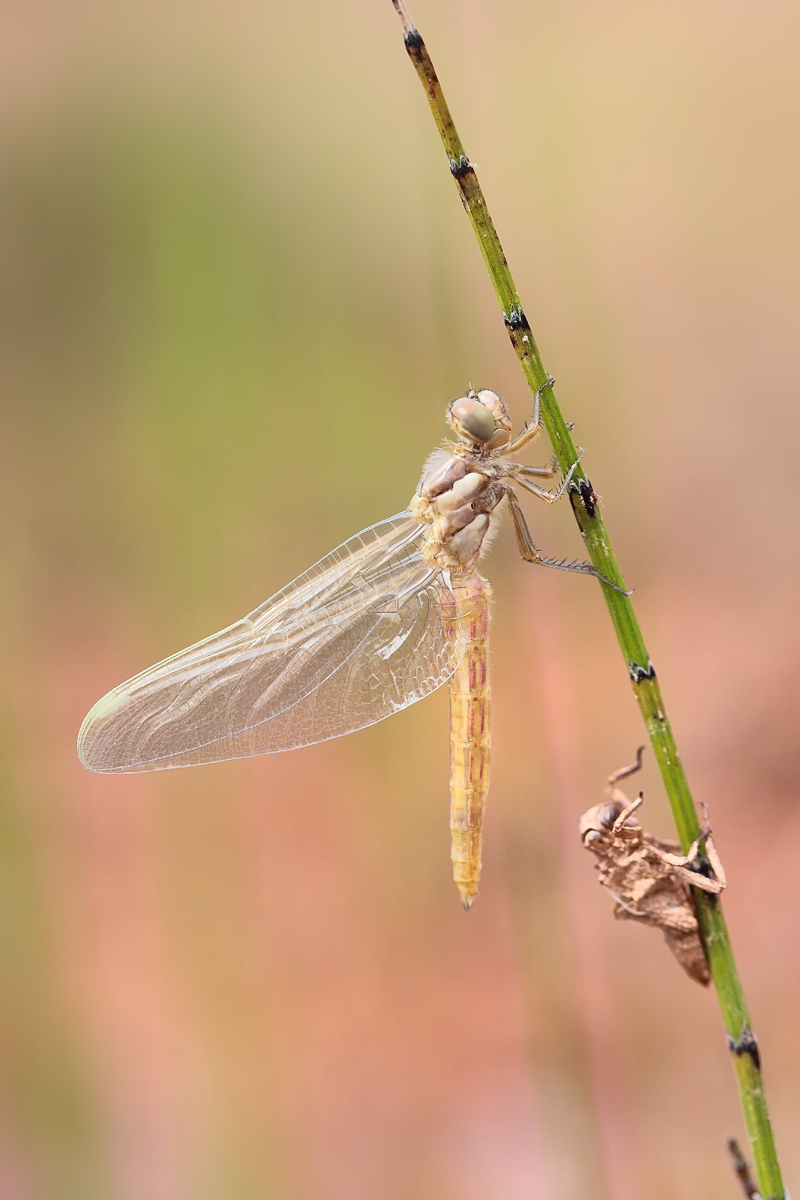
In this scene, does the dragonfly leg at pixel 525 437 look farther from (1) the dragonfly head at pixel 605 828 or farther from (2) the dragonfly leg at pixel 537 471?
(1) the dragonfly head at pixel 605 828

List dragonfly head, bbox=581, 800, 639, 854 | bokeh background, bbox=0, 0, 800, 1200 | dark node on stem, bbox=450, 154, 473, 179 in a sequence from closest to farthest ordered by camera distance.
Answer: dark node on stem, bbox=450, 154, 473, 179, dragonfly head, bbox=581, 800, 639, 854, bokeh background, bbox=0, 0, 800, 1200

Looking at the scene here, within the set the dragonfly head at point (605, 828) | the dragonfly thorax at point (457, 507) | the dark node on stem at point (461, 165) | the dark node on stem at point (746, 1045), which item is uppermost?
the dragonfly thorax at point (457, 507)

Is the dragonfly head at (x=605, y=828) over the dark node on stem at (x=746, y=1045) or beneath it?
over

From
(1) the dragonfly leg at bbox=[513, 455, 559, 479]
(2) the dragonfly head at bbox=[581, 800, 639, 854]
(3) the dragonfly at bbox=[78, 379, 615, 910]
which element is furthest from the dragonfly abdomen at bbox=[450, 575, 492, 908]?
(2) the dragonfly head at bbox=[581, 800, 639, 854]

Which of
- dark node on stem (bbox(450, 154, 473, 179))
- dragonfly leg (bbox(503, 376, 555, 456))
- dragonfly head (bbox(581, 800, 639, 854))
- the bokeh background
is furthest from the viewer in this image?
the bokeh background

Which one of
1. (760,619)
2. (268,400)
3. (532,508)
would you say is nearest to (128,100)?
(268,400)

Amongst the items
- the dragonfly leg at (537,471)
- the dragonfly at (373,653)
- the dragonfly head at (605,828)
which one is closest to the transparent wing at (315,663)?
the dragonfly at (373,653)

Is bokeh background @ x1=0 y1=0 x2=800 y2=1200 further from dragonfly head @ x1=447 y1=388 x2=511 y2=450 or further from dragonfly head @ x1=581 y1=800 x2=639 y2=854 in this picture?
dragonfly head @ x1=581 y1=800 x2=639 y2=854

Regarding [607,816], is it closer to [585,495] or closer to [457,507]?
[585,495]
